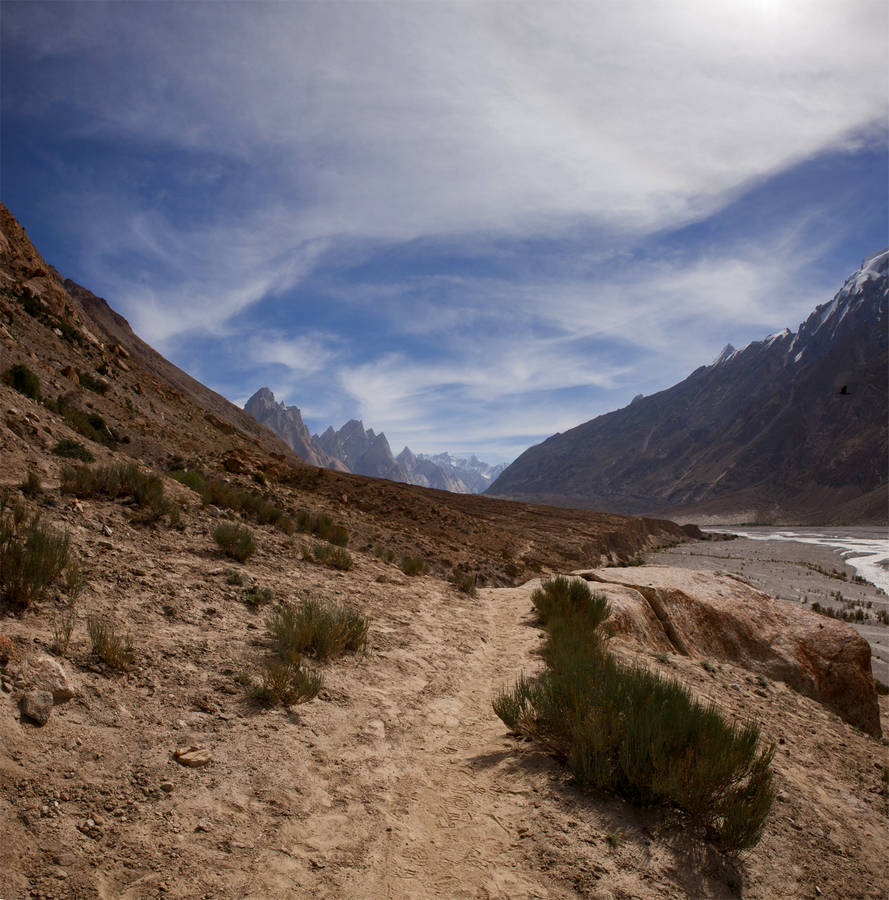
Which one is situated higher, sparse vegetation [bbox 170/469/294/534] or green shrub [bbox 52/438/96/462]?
green shrub [bbox 52/438/96/462]

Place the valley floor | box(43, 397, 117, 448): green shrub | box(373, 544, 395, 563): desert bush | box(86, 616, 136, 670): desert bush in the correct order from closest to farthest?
the valley floor → box(86, 616, 136, 670): desert bush → box(373, 544, 395, 563): desert bush → box(43, 397, 117, 448): green shrub

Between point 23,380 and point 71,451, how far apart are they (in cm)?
566

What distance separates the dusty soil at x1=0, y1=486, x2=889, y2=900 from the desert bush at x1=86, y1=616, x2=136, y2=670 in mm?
107

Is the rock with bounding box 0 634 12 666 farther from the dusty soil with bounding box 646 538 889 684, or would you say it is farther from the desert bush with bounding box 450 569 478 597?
the dusty soil with bounding box 646 538 889 684

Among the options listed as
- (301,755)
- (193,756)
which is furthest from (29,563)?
(301,755)

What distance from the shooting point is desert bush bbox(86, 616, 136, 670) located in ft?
13.1

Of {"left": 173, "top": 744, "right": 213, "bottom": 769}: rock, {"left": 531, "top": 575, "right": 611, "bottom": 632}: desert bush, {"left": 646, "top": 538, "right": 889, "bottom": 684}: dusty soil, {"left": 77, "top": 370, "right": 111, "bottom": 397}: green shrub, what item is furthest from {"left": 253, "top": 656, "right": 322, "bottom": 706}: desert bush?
{"left": 77, "top": 370, "right": 111, "bottom": 397}: green shrub

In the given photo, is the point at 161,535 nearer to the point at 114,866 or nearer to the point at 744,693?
the point at 114,866

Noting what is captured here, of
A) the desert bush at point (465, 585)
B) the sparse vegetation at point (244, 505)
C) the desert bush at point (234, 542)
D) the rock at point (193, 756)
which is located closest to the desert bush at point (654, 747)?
the rock at point (193, 756)

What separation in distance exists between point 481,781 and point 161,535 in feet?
18.1

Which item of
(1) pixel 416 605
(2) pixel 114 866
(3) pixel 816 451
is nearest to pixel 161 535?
(1) pixel 416 605

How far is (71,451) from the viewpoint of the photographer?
354 inches

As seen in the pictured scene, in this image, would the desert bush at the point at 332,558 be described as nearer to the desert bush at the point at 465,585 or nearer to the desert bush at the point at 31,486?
the desert bush at the point at 465,585

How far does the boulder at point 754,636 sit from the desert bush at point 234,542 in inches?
233
